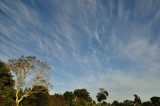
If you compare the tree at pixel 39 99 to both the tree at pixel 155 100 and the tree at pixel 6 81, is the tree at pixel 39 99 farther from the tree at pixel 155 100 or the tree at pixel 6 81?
the tree at pixel 155 100

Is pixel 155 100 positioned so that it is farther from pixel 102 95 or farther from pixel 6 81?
pixel 6 81

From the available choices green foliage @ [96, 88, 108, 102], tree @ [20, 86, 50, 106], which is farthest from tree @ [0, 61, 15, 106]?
green foliage @ [96, 88, 108, 102]

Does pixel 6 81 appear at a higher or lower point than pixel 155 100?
lower

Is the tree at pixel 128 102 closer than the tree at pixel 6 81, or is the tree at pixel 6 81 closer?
the tree at pixel 6 81

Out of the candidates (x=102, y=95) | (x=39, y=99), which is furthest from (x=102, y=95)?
(x=39, y=99)

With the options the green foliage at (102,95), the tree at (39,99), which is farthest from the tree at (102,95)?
the tree at (39,99)

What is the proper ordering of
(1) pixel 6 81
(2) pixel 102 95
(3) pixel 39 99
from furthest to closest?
1. (2) pixel 102 95
2. (3) pixel 39 99
3. (1) pixel 6 81

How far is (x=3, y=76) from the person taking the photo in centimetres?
5550

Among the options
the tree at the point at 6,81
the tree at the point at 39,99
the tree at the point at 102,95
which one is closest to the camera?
the tree at the point at 6,81

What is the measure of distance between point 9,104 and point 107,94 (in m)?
57.5

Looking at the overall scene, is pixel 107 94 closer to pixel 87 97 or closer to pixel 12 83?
pixel 87 97

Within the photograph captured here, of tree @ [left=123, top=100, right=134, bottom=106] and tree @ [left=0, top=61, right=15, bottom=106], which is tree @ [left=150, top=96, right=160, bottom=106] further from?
tree @ [left=0, top=61, right=15, bottom=106]

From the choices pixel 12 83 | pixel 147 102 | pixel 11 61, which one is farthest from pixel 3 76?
pixel 147 102

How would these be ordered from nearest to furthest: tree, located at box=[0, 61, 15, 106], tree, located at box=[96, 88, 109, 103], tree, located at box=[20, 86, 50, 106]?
tree, located at box=[0, 61, 15, 106], tree, located at box=[20, 86, 50, 106], tree, located at box=[96, 88, 109, 103]
